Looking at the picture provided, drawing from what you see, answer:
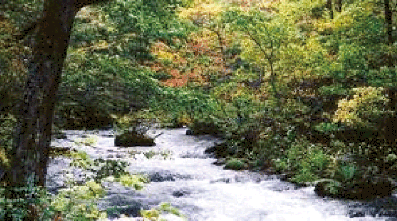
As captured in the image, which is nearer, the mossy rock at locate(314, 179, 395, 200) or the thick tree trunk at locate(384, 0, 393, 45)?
the mossy rock at locate(314, 179, 395, 200)

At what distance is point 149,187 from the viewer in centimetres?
1454

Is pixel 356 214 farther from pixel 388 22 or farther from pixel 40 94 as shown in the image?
pixel 40 94

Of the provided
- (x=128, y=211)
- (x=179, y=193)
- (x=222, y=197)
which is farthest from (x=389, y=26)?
(x=128, y=211)

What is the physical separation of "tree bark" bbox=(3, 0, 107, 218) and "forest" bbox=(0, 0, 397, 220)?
4 centimetres

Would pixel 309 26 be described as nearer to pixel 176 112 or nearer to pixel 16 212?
pixel 176 112

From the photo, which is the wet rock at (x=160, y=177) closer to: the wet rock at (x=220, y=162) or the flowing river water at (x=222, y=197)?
the flowing river water at (x=222, y=197)

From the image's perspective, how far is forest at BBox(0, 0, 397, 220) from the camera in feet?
25.4

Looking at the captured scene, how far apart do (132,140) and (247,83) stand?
6274mm

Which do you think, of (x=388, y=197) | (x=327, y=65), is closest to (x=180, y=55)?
(x=327, y=65)

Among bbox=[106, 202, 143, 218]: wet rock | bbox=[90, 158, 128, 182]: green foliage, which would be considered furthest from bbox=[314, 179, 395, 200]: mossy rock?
bbox=[90, 158, 128, 182]: green foliage

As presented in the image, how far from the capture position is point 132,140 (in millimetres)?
23141

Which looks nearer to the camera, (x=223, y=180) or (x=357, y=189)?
(x=357, y=189)

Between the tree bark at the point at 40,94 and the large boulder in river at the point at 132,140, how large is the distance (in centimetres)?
1678

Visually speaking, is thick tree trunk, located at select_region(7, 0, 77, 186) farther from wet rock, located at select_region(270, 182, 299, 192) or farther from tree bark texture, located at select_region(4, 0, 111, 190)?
wet rock, located at select_region(270, 182, 299, 192)
